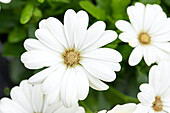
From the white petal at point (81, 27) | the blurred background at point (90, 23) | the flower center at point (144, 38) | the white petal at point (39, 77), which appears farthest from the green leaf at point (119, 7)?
the white petal at point (39, 77)

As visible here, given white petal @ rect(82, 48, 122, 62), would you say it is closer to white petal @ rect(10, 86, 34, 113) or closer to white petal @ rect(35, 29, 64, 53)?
white petal @ rect(35, 29, 64, 53)

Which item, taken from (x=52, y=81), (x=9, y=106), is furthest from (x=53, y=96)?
(x=9, y=106)

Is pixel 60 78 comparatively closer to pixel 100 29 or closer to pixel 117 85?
pixel 100 29

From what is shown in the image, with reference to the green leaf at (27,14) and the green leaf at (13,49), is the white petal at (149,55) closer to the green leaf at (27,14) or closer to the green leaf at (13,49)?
the green leaf at (27,14)

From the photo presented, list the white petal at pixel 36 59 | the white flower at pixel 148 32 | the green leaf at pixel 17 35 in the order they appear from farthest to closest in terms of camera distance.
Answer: the green leaf at pixel 17 35 < the white flower at pixel 148 32 < the white petal at pixel 36 59

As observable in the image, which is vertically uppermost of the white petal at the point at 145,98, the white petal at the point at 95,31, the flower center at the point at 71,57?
the white petal at the point at 95,31

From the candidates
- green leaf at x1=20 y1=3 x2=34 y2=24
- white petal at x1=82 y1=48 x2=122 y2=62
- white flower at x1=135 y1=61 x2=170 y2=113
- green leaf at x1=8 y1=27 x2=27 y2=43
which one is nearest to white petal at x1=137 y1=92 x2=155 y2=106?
white flower at x1=135 y1=61 x2=170 y2=113

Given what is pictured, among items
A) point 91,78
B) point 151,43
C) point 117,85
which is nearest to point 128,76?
point 117,85
